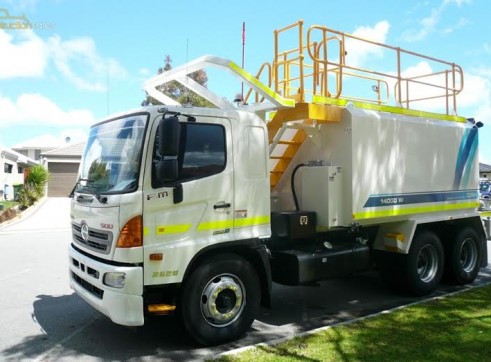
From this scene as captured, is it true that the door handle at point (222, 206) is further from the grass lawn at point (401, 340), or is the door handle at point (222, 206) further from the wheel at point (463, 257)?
the wheel at point (463, 257)

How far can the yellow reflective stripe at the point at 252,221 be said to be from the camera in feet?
17.4

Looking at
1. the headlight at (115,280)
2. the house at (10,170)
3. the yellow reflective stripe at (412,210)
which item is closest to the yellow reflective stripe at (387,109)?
the yellow reflective stripe at (412,210)

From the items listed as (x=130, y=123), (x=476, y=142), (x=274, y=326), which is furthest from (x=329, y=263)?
(x=476, y=142)

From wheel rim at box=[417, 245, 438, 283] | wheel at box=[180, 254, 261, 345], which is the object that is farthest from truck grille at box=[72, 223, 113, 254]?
wheel rim at box=[417, 245, 438, 283]

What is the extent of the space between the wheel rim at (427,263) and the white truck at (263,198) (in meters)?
0.02

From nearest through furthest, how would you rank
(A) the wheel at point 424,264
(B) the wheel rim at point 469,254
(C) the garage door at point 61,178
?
1. (A) the wheel at point 424,264
2. (B) the wheel rim at point 469,254
3. (C) the garage door at point 61,178

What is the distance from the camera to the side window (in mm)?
4898

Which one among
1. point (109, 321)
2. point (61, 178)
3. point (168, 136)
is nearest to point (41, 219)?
point (61, 178)

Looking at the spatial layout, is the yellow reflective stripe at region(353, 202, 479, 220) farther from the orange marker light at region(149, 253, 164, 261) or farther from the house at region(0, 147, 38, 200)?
the house at region(0, 147, 38, 200)

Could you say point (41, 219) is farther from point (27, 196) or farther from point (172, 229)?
point (172, 229)

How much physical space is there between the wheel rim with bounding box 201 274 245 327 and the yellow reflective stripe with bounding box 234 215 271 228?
58cm

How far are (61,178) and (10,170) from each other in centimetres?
379

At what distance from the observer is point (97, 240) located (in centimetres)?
497

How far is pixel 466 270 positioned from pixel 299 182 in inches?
151
